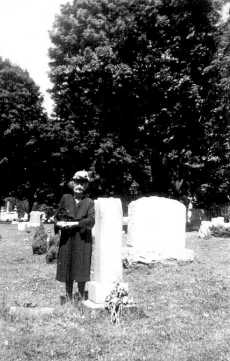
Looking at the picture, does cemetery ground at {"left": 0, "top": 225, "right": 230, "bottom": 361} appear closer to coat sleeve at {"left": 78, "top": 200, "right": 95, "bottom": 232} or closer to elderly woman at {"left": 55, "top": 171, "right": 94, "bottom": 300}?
elderly woman at {"left": 55, "top": 171, "right": 94, "bottom": 300}

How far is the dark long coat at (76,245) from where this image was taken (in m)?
7.66

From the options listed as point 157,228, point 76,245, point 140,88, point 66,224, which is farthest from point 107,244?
point 140,88

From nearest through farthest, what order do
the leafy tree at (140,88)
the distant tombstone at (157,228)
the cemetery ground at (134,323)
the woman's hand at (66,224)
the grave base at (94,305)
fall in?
1. the cemetery ground at (134,323)
2. the grave base at (94,305)
3. the woman's hand at (66,224)
4. the distant tombstone at (157,228)
5. the leafy tree at (140,88)

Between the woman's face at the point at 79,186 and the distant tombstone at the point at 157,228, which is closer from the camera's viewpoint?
the woman's face at the point at 79,186

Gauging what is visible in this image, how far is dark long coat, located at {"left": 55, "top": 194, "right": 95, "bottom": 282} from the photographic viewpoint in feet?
25.1

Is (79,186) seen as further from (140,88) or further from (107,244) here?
(140,88)

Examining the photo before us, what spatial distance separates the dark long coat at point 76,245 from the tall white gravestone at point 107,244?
19 cm

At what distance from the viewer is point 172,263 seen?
12.6 metres

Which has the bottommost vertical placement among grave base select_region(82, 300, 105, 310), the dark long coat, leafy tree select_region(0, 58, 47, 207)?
grave base select_region(82, 300, 105, 310)

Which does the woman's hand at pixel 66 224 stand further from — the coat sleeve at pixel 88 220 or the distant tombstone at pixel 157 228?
the distant tombstone at pixel 157 228

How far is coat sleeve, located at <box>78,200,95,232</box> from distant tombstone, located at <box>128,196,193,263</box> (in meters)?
5.36

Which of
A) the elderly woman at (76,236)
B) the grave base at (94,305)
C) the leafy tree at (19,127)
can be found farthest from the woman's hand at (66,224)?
the leafy tree at (19,127)

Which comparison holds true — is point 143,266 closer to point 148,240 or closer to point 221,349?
point 148,240

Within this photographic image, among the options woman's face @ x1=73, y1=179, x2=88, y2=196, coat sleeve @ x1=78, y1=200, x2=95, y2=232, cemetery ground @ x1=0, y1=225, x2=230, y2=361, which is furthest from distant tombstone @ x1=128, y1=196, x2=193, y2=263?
woman's face @ x1=73, y1=179, x2=88, y2=196
